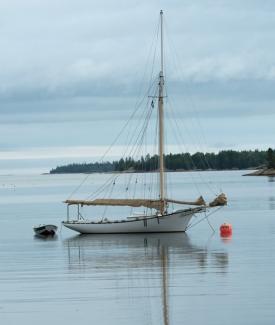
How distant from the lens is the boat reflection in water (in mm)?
33281

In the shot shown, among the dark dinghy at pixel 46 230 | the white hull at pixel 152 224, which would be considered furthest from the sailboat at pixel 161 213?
the dark dinghy at pixel 46 230

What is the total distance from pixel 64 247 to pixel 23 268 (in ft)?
41.1

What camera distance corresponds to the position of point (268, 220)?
7256 cm

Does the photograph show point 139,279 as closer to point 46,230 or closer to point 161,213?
point 161,213

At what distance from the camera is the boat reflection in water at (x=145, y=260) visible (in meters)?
33.3

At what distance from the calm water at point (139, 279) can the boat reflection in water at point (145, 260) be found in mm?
44

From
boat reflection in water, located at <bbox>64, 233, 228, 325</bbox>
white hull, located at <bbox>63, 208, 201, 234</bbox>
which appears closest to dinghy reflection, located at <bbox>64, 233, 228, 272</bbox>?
boat reflection in water, located at <bbox>64, 233, 228, 325</bbox>

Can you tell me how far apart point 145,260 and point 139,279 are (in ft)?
25.9

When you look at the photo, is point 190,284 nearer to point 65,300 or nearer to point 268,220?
point 65,300

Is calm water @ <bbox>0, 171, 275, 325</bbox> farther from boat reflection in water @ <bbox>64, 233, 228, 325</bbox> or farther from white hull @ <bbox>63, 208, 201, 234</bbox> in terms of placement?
white hull @ <bbox>63, 208, 201, 234</bbox>

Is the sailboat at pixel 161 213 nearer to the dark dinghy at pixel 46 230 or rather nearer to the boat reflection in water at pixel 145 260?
the boat reflection in water at pixel 145 260

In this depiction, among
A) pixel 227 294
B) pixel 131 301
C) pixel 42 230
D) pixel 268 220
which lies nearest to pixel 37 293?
pixel 131 301

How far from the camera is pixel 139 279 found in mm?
34844

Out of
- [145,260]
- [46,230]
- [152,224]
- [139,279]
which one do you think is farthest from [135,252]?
[46,230]
